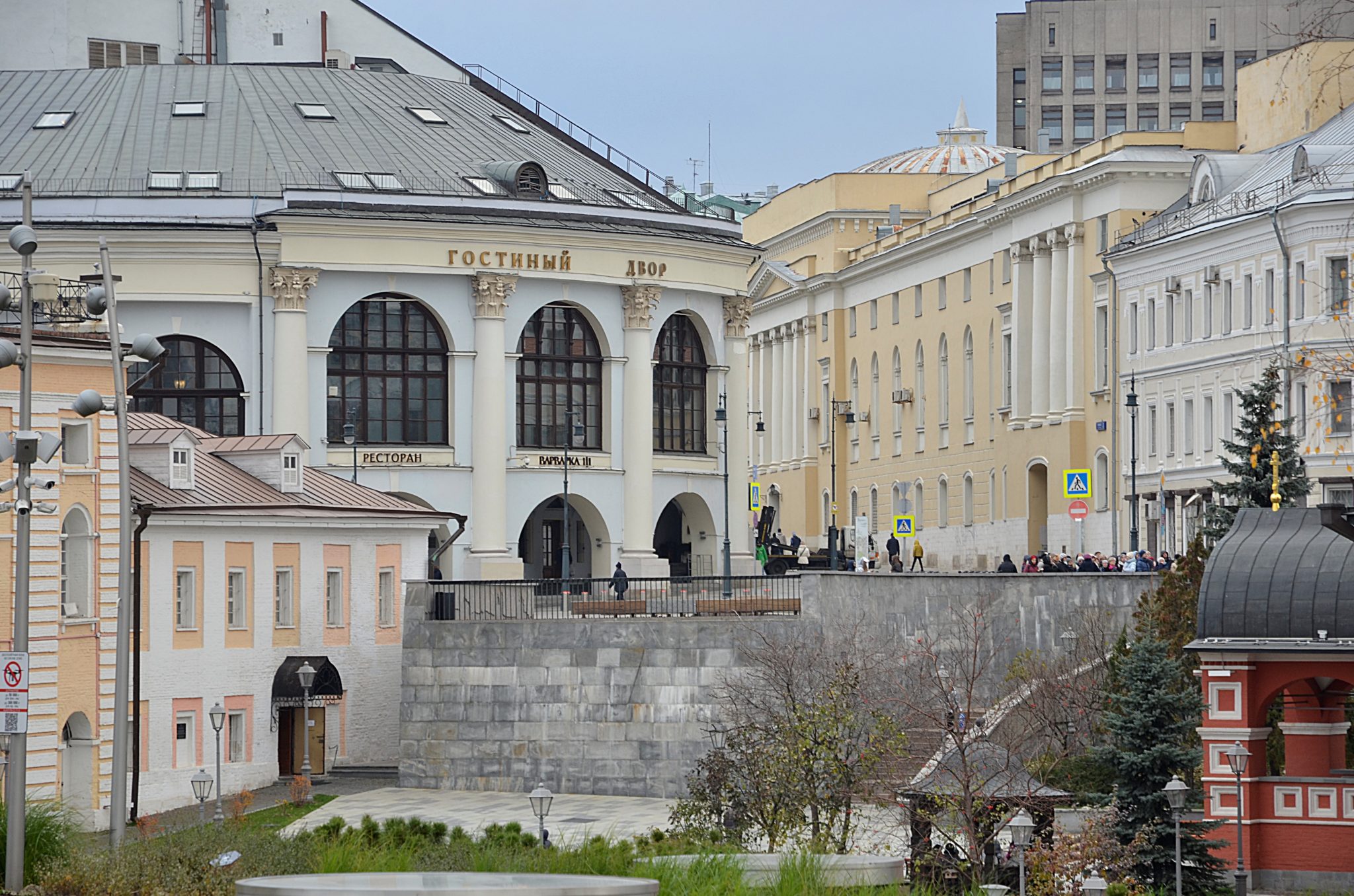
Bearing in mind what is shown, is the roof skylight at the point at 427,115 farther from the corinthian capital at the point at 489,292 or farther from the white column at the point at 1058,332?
the white column at the point at 1058,332

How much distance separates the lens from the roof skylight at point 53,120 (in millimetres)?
79312

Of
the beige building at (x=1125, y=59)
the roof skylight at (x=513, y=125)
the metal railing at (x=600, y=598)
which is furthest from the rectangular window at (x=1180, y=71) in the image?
the metal railing at (x=600, y=598)

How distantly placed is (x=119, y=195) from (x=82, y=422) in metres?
23.5

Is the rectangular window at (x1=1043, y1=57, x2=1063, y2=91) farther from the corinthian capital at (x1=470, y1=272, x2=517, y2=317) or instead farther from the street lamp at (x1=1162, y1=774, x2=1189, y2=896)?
the street lamp at (x1=1162, y1=774, x2=1189, y2=896)

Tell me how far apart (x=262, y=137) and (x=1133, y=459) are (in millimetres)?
26744

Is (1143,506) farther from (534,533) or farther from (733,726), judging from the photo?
(733,726)

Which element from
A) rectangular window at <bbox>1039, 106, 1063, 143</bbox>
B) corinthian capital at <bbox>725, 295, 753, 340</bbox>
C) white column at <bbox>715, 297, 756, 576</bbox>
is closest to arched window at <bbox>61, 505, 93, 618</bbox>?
white column at <bbox>715, 297, 756, 576</bbox>

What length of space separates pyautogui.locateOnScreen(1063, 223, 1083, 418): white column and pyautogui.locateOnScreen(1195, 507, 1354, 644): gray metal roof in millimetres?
47813

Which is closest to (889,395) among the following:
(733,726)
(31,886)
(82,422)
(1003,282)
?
(1003,282)

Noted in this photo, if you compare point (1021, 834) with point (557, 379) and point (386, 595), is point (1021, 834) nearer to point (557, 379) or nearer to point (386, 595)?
point (386, 595)

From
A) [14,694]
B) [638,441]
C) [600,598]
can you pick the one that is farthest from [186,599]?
[14,694]

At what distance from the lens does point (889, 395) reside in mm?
112812

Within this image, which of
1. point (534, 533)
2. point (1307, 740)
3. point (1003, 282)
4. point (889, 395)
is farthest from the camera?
point (889, 395)

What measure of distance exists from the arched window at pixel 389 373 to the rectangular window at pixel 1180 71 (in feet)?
274
